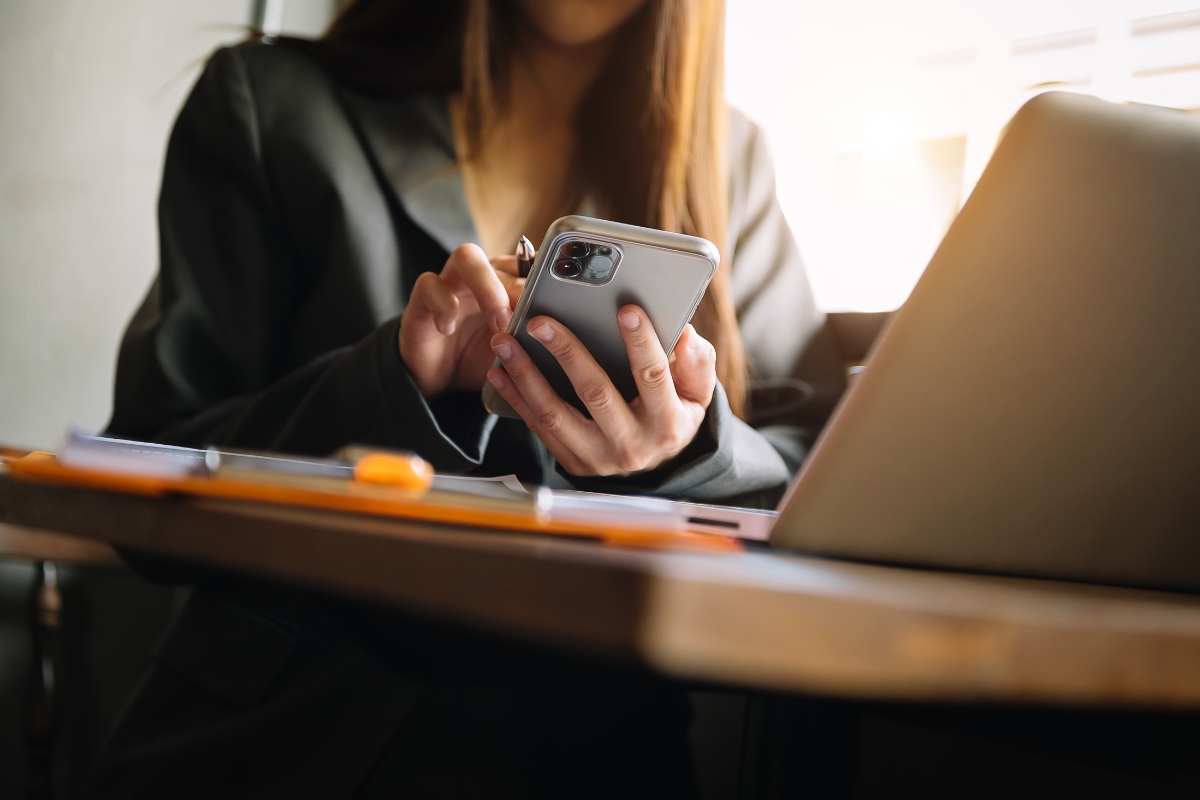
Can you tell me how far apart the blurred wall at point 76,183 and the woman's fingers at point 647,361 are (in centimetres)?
97

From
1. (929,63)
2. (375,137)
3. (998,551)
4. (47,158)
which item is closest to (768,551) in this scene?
(998,551)

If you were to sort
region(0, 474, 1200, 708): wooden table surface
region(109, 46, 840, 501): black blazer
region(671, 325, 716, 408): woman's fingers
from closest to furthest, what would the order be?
region(0, 474, 1200, 708): wooden table surface
region(671, 325, 716, 408): woman's fingers
region(109, 46, 840, 501): black blazer

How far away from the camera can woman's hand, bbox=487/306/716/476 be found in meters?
0.40

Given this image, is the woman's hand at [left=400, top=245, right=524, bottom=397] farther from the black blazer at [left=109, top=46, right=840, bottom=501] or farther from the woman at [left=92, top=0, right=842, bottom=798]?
the black blazer at [left=109, top=46, right=840, bottom=501]

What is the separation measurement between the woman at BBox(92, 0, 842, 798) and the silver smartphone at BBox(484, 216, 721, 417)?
2cm

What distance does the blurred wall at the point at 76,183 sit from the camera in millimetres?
1125

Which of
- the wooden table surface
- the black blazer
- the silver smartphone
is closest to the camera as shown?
the wooden table surface

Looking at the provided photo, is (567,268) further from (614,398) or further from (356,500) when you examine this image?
(356,500)

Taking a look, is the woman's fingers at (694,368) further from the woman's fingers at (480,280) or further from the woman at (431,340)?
the woman's fingers at (480,280)

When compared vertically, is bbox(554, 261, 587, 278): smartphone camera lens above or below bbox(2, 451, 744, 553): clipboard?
above

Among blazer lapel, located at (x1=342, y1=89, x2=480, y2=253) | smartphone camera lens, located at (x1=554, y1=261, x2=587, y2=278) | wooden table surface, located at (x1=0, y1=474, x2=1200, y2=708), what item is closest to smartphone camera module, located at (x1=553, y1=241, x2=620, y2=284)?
smartphone camera lens, located at (x1=554, y1=261, x2=587, y2=278)

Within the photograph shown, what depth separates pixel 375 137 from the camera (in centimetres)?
81

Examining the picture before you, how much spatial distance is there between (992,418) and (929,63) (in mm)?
1424

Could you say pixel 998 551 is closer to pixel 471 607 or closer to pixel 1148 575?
pixel 1148 575
